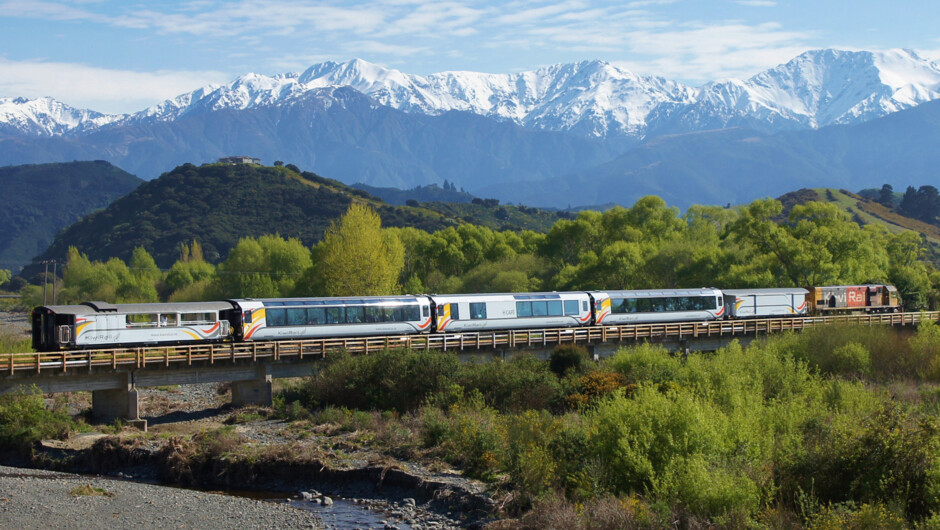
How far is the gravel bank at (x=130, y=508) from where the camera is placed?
1111 inches

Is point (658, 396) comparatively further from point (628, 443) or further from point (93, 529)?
point (93, 529)

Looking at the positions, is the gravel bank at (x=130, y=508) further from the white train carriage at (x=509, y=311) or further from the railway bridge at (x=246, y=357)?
the white train carriage at (x=509, y=311)

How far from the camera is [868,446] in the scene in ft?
83.3

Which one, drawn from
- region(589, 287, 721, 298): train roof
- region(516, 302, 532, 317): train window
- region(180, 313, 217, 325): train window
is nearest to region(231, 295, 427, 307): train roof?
region(180, 313, 217, 325): train window

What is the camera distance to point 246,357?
46000 millimetres

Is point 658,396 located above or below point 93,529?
above

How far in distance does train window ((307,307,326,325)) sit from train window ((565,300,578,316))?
56.5ft

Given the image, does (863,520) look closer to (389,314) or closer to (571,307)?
(389,314)

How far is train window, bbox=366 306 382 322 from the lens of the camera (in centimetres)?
5319

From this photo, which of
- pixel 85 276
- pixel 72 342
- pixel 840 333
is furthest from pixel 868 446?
pixel 85 276

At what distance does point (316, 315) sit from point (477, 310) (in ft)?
35.6

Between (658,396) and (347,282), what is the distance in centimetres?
5795

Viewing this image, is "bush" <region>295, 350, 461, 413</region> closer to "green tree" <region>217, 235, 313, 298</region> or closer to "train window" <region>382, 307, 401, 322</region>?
"train window" <region>382, 307, 401, 322</region>

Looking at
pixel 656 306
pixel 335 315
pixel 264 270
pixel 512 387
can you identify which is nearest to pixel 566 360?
pixel 512 387
